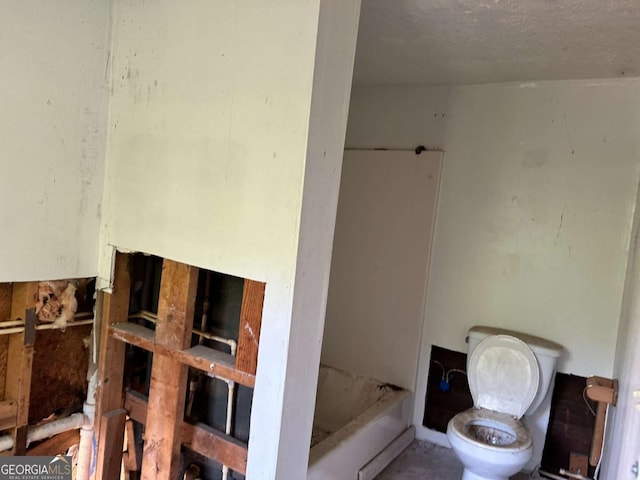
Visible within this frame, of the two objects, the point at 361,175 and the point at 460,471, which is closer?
the point at 460,471

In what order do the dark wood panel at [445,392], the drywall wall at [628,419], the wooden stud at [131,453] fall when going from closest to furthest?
the drywall wall at [628,419], the wooden stud at [131,453], the dark wood panel at [445,392]

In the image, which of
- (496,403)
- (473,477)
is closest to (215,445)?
(473,477)

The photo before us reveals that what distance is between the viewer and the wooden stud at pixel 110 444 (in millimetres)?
1888

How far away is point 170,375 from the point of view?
68.6 inches

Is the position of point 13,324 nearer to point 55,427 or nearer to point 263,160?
point 55,427

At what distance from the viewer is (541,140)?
251cm

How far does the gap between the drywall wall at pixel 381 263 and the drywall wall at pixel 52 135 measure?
1.62 metres

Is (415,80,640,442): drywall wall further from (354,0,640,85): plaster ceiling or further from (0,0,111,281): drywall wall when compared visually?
(0,0,111,281): drywall wall

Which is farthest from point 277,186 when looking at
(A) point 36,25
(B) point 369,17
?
(A) point 36,25

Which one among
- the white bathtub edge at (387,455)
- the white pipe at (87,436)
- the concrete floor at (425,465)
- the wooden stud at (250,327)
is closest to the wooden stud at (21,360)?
the white pipe at (87,436)

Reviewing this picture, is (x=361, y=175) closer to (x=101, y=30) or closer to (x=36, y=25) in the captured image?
(x=101, y=30)

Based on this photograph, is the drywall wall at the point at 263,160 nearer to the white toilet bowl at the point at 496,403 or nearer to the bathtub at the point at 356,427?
the bathtub at the point at 356,427

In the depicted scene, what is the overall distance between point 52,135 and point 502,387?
2388 mm

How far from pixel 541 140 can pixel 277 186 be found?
5.85 feet
